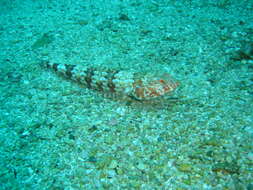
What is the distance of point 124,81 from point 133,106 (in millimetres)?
420

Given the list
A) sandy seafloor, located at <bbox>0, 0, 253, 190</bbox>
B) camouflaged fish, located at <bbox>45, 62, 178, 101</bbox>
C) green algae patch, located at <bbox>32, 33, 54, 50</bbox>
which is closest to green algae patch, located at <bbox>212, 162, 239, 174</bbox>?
sandy seafloor, located at <bbox>0, 0, 253, 190</bbox>

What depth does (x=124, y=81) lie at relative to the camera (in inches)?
146

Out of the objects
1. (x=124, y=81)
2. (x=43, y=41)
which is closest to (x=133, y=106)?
(x=124, y=81)

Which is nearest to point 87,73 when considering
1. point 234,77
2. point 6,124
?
point 6,124

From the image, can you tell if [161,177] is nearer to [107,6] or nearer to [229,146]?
[229,146]

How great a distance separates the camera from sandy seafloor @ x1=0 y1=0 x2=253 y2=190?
270cm

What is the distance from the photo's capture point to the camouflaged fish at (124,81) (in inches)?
139

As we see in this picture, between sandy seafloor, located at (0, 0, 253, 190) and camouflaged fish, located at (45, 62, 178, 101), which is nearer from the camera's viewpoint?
sandy seafloor, located at (0, 0, 253, 190)

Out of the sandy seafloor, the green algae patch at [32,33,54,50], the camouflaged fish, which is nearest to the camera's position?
the sandy seafloor

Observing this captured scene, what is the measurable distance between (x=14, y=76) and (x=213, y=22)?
14.4ft

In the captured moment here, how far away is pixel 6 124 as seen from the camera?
354 centimetres

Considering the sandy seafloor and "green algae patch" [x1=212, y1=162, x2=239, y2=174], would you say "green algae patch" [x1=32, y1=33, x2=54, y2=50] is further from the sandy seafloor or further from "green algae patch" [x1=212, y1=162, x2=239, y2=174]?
"green algae patch" [x1=212, y1=162, x2=239, y2=174]

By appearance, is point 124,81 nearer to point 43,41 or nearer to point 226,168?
point 226,168

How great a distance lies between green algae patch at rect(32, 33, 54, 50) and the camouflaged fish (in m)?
1.36
